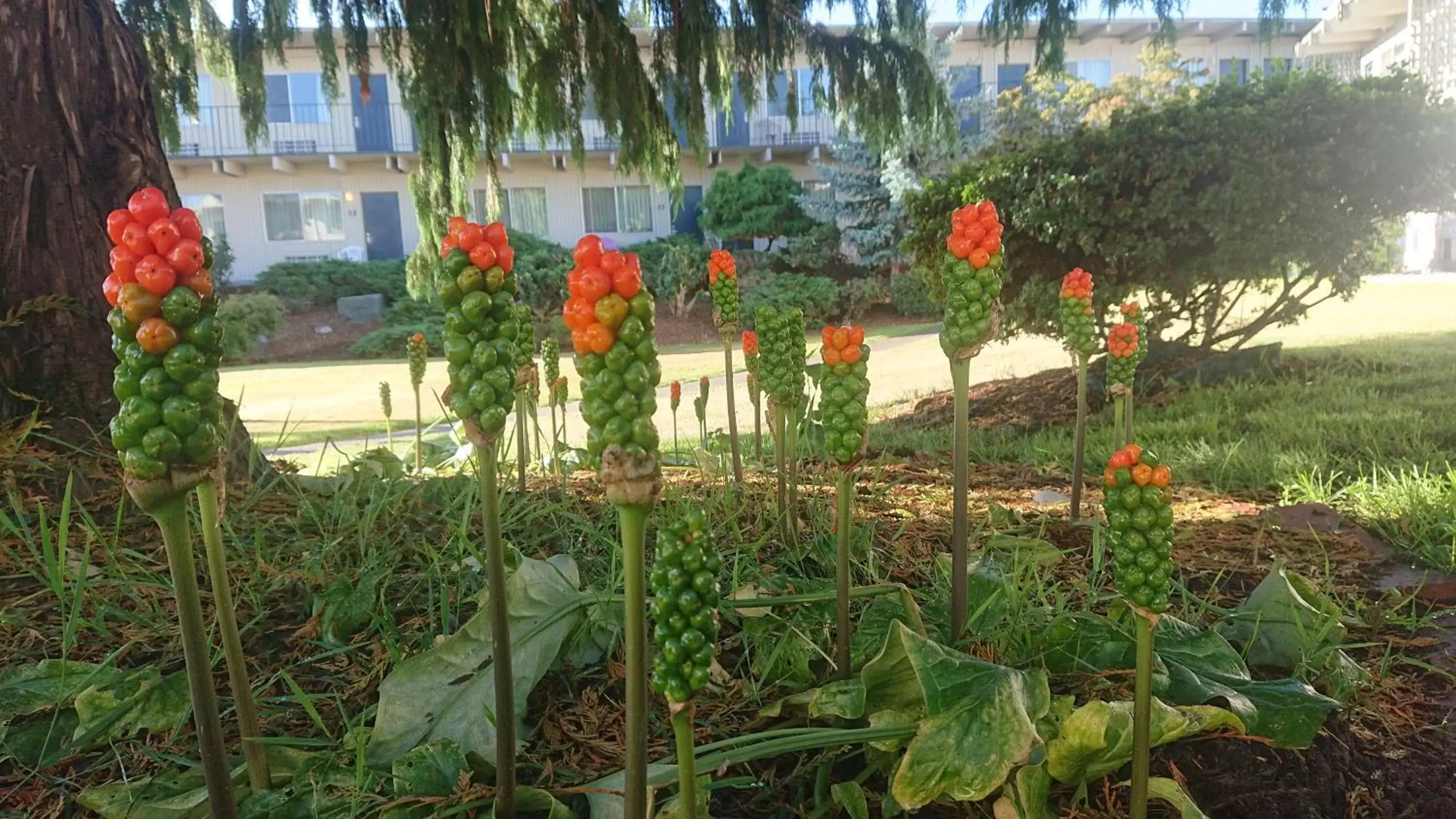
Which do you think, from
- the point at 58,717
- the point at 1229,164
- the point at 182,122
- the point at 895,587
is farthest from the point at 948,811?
the point at 182,122

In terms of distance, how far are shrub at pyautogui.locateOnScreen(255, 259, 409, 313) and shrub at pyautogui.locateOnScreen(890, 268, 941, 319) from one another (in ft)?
35.2

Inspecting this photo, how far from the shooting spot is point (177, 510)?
1177 mm

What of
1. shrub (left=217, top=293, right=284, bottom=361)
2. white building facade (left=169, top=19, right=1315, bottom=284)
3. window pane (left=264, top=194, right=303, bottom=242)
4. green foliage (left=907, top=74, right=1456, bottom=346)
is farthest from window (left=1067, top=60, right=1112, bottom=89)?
window pane (left=264, top=194, right=303, bottom=242)

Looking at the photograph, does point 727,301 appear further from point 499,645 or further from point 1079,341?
point 499,645

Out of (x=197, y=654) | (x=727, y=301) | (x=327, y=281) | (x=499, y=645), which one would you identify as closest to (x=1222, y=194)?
(x=727, y=301)

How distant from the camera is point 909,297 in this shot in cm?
1806

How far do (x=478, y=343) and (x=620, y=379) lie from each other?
294 millimetres

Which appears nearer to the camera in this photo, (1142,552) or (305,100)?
(1142,552)

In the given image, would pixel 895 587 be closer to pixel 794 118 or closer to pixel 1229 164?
pixel 794 118

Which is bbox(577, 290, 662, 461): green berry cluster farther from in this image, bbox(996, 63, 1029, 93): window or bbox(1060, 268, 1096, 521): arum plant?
bbox(996, 63, 1029, 93): window

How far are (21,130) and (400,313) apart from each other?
16507 mm

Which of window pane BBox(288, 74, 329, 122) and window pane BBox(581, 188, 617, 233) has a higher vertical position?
window pane BBox(288, 74, 329, 122)

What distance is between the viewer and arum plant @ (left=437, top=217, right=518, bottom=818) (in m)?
1.21

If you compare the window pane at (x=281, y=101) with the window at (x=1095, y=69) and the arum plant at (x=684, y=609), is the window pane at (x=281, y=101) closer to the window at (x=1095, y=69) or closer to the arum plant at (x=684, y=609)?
the window at (x=1095, y=69)
